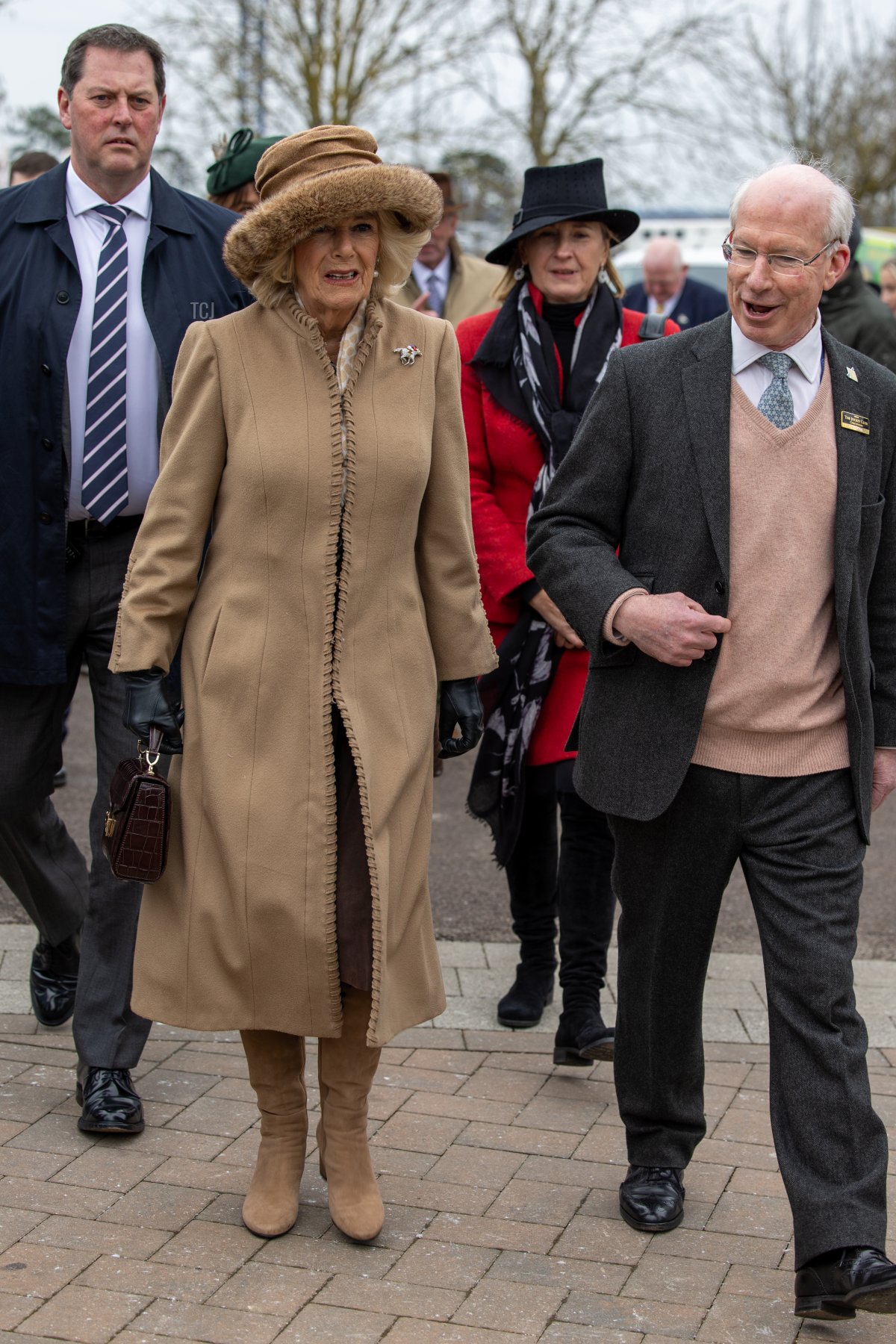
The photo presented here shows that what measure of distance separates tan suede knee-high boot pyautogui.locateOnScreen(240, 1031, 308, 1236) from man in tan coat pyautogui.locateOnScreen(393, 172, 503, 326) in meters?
4.91

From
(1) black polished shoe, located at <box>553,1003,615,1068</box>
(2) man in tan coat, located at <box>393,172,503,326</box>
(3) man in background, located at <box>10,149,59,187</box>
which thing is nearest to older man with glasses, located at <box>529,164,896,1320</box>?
(1) black polished shoe, located at <box>553,1003,615,1068</box>

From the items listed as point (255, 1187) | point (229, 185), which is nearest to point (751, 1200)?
point (255, 1187)

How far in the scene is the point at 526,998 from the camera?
495 centimetres

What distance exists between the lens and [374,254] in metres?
3.54

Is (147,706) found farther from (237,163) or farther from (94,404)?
(237,163)

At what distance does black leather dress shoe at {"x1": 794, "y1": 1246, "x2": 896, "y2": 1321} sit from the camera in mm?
3164

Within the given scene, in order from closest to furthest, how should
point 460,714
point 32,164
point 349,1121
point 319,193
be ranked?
point 319,193, point 349,1121, point 460,714, point 32,164

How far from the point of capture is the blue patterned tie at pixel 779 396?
3.45 meters

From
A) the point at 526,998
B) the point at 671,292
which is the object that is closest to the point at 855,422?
the point at 526,998

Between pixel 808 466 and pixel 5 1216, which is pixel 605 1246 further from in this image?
pixel 808 466

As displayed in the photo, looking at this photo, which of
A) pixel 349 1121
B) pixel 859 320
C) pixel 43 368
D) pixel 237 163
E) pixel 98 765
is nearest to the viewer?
pixel 349 1121

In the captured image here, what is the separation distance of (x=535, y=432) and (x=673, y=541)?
1.25 m

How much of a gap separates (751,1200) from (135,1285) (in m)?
1.34

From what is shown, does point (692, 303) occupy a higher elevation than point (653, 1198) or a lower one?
higher
